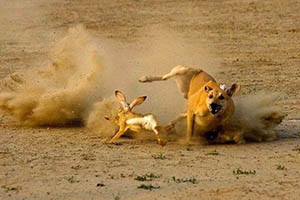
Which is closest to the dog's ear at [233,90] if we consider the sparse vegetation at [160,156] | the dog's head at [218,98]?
the dog's head at [218,98]

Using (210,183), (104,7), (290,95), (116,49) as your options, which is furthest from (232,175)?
(104,7)

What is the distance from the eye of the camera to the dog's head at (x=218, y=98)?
1041cm

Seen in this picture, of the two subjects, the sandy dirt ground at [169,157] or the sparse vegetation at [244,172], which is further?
the sparse vegetation at [244,172]

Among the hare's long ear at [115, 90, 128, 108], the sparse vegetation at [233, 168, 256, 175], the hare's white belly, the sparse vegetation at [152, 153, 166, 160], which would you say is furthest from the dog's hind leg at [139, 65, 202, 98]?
the sparse vegetation at [233, 168, 256, 175]

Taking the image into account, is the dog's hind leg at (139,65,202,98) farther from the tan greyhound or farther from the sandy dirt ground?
the sandy dirt ground

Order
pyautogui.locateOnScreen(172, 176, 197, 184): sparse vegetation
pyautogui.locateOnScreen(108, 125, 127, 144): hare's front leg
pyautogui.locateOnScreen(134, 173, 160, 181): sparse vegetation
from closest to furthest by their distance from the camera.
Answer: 1. pyautogui.locateOnScreen(172, 176, 197, 184): sparse vegetation
2. pyautogui.locateOnScreen(134, 173, 160, 181): sparse vegetation
3. pyautogui.locateOnScreen(108, 125, 127, 144): hare's front leg

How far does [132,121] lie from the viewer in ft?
35.3

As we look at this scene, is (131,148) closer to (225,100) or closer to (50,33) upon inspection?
(225,100)

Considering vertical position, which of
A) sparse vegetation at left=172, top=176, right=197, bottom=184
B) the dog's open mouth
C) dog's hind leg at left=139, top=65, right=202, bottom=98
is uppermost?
dog's hind leg at left=139, top=65, right=202, bottom=98

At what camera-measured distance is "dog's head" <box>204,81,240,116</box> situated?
10.4 meters

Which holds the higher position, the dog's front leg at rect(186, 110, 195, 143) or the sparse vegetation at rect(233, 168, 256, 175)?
the dog's front leg at rect(186, 110, 195, 143)

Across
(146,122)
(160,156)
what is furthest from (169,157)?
(146,122)

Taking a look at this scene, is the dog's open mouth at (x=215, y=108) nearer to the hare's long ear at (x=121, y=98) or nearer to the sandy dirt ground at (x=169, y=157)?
the sandy dirt ground at (x=169, y=157)

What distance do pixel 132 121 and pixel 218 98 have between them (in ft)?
3.54
